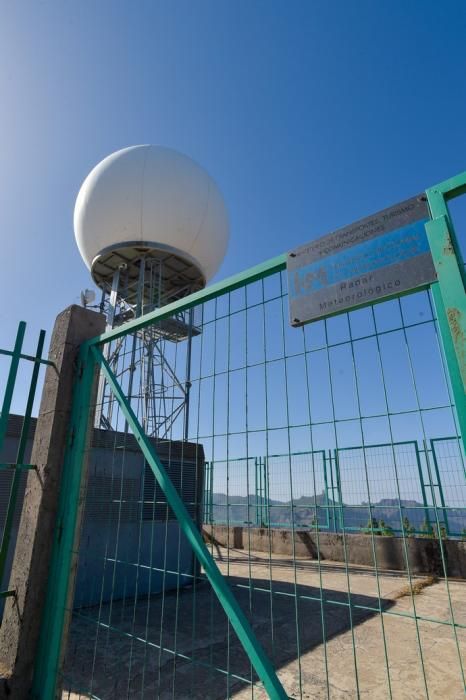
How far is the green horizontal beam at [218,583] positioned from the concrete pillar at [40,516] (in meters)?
0.62

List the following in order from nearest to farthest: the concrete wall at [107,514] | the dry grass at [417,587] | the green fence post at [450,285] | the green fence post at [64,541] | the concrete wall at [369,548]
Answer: the green fence post at [450,285]
the green fence post at [64,541]
the concrete wall at [107,514]
the dry grass at [417,587]
the concrete wall at [369,548]

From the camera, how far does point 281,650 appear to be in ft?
11.5

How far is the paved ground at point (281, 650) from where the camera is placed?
271 centimetres

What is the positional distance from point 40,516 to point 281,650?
97.7 inches

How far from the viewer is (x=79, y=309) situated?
2.99 m

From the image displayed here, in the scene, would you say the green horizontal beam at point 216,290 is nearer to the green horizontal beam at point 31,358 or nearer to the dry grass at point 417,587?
the green horizontal beam at point 31,358

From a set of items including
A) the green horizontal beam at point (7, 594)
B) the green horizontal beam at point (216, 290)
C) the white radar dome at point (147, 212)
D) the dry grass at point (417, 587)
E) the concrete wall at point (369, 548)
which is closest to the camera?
the green horizontal beam at point (216, 290)

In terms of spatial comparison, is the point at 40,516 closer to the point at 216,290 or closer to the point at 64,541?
the point at 64,541

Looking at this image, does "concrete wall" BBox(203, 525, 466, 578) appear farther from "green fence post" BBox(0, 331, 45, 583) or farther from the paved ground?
"green fence post" BBox(0, 331, 45, 583)

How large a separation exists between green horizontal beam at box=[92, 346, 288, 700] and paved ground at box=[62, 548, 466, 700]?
0.09 meters

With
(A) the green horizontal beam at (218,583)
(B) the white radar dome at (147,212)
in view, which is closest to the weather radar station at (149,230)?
(B) the white radar dome at (147,212)

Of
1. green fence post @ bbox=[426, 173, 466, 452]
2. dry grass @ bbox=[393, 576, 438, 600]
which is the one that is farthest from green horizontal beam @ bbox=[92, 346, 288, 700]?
dry grass @ bbox=[393, 576, 438, 600]

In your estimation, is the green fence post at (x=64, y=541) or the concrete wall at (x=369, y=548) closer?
the green fence post at (x=64, y=541)

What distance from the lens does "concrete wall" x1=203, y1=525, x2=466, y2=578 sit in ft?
22.0
